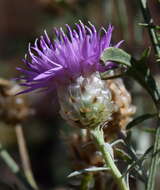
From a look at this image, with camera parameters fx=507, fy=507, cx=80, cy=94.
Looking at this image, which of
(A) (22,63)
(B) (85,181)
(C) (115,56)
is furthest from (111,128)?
(A) (22,63)

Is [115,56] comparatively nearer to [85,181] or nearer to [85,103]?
[85,103]

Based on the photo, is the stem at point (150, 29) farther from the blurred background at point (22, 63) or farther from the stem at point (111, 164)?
the blurred background at point (22, 63)

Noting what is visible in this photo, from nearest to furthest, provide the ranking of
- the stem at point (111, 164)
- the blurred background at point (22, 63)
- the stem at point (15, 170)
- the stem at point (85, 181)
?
1. the stem at point (111, 164)
2. the stem at point (85, 181)
3. the stem at point (15, 170)
4. the blurred background at point (22, 63)

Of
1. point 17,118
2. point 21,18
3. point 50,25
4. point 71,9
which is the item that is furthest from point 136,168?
point 21,18

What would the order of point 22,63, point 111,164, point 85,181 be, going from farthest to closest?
1. point 22,63
2. point 85,181
3. point 111,164

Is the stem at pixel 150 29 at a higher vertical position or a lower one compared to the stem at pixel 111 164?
higher

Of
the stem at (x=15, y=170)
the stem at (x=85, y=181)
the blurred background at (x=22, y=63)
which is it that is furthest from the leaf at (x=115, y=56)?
the blurred background at (x=22, y=63)

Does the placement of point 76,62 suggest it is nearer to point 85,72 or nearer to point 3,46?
point 85,72
